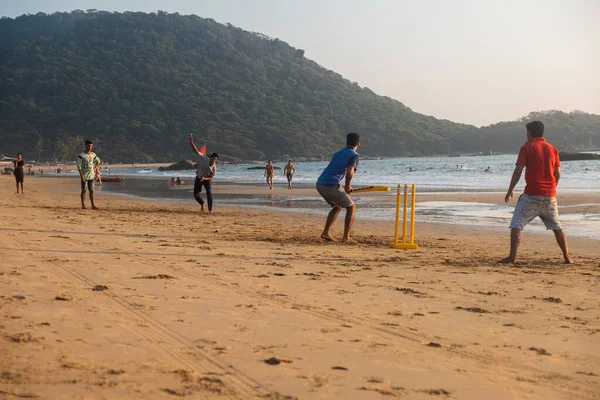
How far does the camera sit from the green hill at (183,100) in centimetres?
12725

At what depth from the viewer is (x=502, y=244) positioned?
1117 cm

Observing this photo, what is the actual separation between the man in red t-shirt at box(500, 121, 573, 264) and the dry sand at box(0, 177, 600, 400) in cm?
64

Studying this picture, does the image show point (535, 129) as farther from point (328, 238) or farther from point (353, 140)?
point (328, 238)

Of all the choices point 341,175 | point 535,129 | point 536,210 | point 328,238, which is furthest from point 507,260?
point 328,238

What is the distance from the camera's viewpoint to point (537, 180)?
333 inches

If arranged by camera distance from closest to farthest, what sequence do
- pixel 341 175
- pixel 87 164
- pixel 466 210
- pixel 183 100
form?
pixel 341 175 → pixel 87 164 → pixel 466 210 → pixel 183 100

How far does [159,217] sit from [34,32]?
16710cm

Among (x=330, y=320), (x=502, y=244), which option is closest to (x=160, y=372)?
(x=330, y=320)

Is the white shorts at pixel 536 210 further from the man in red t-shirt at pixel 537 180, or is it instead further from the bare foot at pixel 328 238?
the bare foot at pixel 328 238

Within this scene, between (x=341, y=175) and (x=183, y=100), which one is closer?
(x=341, y=175)

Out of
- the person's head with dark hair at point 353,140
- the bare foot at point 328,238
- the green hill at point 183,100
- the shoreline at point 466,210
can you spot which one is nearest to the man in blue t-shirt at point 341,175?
the person's head with dark hair at point 353,140

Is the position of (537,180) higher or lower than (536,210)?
higher

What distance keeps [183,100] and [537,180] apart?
424 feet

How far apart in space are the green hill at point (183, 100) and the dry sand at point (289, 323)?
117746mm
